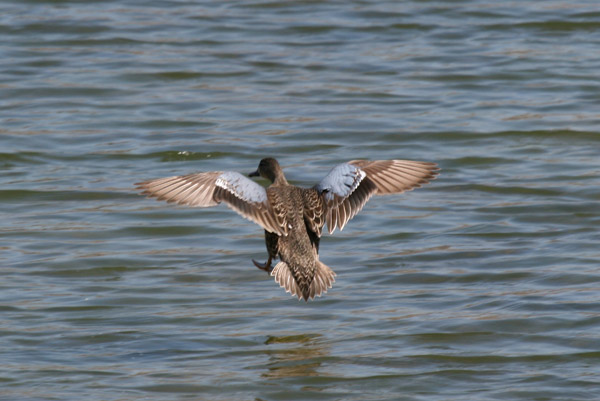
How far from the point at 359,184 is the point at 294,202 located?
417mm

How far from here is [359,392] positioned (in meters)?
6.24

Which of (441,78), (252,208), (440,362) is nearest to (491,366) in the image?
(440,362)

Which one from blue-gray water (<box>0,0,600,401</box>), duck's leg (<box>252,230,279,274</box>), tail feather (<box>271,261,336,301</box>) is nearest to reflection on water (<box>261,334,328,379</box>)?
blue-gray water (<box>0,0,600,401</box>)

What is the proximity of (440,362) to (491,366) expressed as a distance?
0.88 ft

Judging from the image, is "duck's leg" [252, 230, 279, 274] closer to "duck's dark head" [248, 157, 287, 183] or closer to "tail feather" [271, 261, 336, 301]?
"tail feather" [271, 261, 336, 301]

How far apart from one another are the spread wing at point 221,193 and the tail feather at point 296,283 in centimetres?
21

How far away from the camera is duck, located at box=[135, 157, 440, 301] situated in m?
6.91

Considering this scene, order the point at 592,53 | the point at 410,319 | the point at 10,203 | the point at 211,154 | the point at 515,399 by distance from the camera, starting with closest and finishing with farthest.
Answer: the point at 515,399
the point at 410,319
the point at 10,203
the point at 211,154
the point at 592,53

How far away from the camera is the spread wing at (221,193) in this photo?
270 inches

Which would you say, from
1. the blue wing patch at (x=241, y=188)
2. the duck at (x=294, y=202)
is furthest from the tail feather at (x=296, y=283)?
the blue wing patch at (x=241, y=188)

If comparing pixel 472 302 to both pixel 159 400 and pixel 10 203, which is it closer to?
pixel 159 400

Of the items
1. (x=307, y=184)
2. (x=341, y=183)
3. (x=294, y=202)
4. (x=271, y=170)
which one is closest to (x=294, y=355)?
(x=294, y=202)

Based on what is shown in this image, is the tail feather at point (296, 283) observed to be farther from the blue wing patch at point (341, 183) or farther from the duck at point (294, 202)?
the blue wing patch at point (341, 183)

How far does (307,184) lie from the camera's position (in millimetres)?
10023
